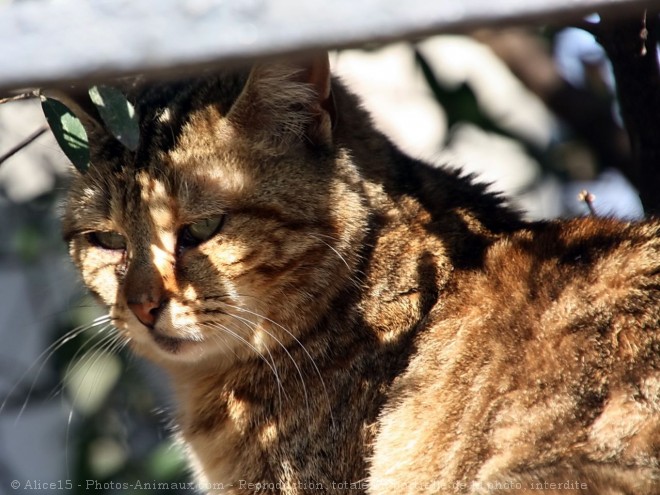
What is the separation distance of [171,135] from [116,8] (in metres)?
1.43

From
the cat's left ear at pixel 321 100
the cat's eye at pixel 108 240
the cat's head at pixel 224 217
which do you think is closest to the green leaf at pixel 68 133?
the cat's head at pixel 224 217

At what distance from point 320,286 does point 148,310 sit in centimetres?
44

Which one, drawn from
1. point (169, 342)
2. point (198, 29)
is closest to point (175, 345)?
point (169, 342)

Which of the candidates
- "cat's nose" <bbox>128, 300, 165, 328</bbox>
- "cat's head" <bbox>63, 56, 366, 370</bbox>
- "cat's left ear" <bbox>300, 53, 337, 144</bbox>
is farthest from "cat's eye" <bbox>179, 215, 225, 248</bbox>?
"cat's left ear" <bbox>300, 53, 337, 144</bbox>

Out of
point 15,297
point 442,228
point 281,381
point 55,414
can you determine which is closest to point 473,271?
point 442,228

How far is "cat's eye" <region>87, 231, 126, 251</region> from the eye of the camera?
2.33m

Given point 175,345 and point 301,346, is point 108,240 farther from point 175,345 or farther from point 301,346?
point 301,346

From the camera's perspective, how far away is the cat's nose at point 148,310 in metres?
2.14

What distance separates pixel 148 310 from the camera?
84.7 inches

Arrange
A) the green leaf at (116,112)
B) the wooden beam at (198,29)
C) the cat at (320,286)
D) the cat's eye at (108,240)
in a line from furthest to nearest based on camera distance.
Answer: the cat's eye at (108,240)
the cat at (320,286)
the green leaf at (116,112)
the wooden beam at (198,29)

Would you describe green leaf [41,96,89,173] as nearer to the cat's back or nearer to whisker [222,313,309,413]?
whisker [222,313,309,413]

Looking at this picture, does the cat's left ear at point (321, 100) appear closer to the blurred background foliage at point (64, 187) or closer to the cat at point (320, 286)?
the cat at point (320, 286)

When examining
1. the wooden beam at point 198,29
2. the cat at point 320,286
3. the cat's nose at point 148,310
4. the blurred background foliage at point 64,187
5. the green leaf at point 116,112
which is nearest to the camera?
the wooden beam at point 198,29

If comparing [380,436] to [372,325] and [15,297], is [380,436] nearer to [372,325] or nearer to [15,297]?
[372,325]
